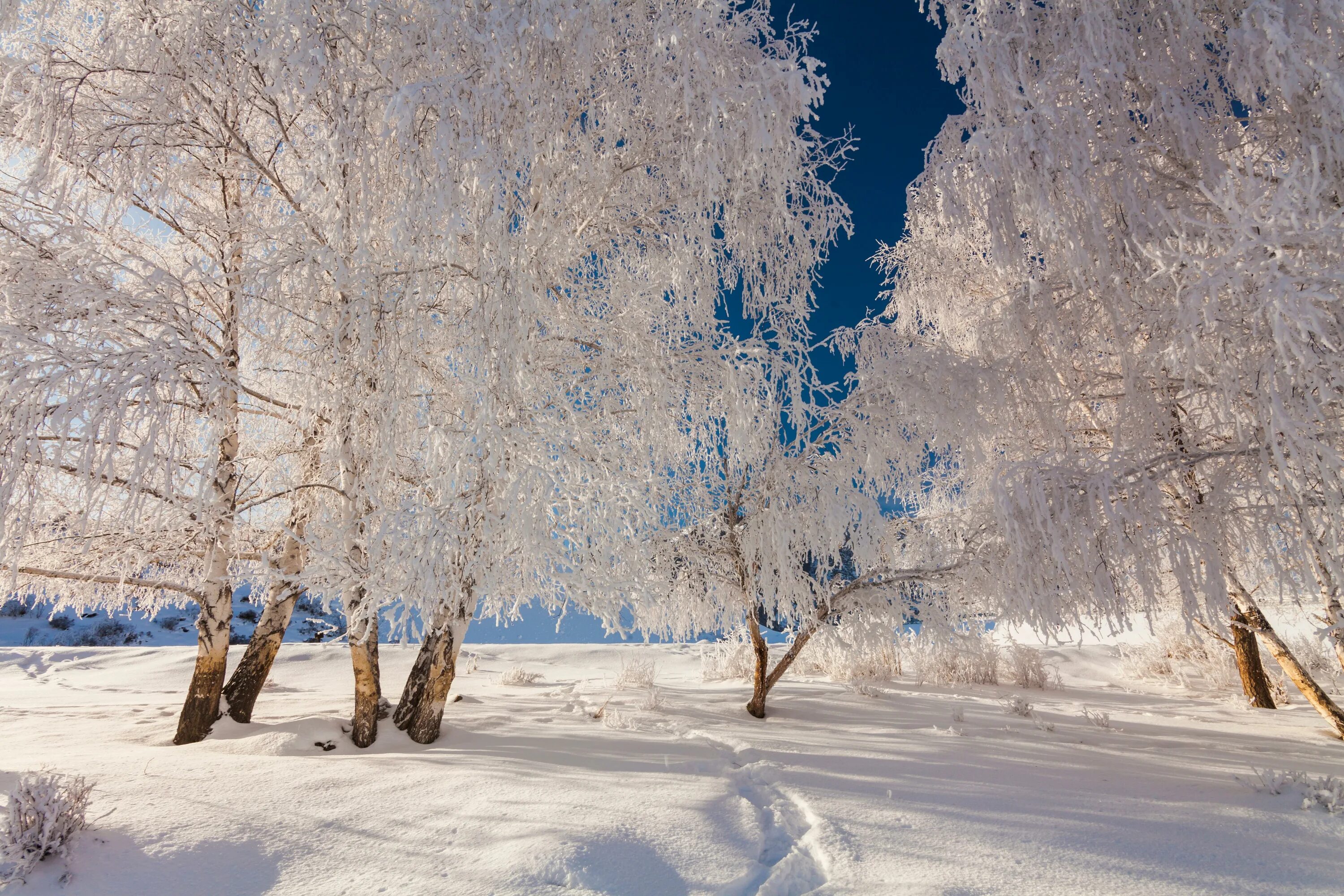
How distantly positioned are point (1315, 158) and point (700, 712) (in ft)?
19.3

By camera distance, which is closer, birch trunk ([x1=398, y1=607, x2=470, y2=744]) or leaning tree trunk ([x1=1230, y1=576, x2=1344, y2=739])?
birch trunk ([x1=398, y1=607, x2=470, y2=744])

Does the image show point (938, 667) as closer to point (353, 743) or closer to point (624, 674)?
point (624, 674)

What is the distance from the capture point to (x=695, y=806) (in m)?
3.21

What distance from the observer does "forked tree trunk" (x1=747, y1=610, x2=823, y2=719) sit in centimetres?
632

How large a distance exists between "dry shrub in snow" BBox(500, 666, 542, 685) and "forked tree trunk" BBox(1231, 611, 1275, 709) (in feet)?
28.0

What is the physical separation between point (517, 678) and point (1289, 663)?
8487 millimetres

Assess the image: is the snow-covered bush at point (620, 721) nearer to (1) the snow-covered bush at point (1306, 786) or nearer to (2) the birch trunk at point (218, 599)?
(2) the birch trunk at point (218, 599)

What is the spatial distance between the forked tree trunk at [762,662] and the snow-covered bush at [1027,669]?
3830 millimetres

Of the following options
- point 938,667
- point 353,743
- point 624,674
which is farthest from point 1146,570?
point 624,674

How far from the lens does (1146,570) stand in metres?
3.48

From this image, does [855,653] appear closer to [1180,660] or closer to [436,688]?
[436,688]

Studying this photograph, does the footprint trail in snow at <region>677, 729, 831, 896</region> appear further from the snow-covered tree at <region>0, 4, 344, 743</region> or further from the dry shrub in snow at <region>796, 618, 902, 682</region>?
the snow-covered tree at <region>0, 4, 344, 743</region>

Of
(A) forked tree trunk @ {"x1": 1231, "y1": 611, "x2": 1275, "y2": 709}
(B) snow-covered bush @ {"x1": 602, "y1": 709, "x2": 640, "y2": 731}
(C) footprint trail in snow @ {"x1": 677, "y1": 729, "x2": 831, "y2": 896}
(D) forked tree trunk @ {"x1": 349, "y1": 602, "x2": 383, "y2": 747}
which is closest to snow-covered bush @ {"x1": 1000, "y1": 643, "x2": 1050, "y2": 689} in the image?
(A) forked tree trunk @ {"x1": 1231, "y1": 611, "x2": 1275, "y2": 709}

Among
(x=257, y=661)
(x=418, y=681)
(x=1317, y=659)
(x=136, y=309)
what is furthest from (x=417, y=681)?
(x=1317, y=659)
